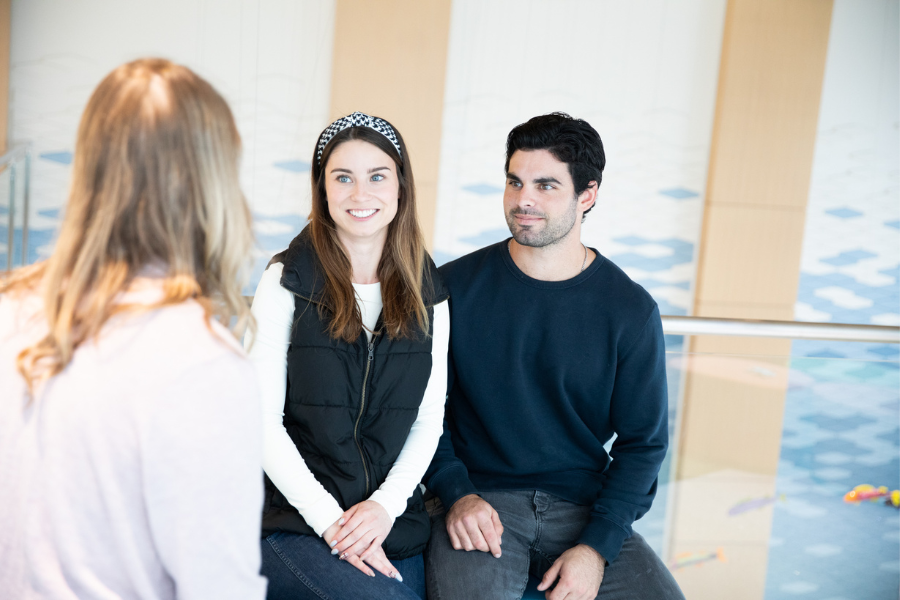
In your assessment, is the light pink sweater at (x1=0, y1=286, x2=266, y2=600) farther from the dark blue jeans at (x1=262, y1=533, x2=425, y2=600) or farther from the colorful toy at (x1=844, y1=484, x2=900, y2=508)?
the colorful toy at (x1=844, y1=484, x2=900, y2=508)

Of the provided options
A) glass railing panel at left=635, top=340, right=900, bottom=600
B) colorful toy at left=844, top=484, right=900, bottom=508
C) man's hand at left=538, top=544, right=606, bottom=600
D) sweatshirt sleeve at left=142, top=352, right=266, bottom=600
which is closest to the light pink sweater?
sweatshirt sleeve at left=142, top=352, right=266, bottom=600

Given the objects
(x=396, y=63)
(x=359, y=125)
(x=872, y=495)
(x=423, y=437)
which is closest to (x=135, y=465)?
(x=423, y=437)

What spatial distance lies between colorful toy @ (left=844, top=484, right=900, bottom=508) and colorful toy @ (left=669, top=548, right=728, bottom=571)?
1.68 feet

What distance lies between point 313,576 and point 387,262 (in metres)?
0.72

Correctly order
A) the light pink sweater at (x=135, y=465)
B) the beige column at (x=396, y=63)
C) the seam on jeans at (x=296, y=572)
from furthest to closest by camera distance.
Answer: the beige column at (x=396, y=63)
the seam on jeans at (x=296, y=572)
the light pink sweater at (x=135, y=465)

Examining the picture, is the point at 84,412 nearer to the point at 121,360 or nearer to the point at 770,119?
the point at 121,360

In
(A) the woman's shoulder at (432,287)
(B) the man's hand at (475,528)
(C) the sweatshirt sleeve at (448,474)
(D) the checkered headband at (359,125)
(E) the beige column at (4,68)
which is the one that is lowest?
(B) the man's hand at (475,528)

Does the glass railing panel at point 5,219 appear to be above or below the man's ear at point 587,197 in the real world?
below

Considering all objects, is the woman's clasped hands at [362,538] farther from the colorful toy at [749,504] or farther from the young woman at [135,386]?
the colorful toy at [749,504]

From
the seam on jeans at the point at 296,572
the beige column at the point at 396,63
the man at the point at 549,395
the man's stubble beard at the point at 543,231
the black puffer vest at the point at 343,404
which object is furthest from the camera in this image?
the beige column at the point at 396,63

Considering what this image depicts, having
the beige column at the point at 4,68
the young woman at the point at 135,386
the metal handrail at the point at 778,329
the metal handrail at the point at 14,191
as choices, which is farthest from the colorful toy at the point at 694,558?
the beige column at the point at 4,68

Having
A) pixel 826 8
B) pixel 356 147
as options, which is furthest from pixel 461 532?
pixel 826 8

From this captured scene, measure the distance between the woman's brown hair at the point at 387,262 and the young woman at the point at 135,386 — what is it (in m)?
0.72

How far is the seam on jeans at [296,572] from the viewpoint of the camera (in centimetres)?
142
